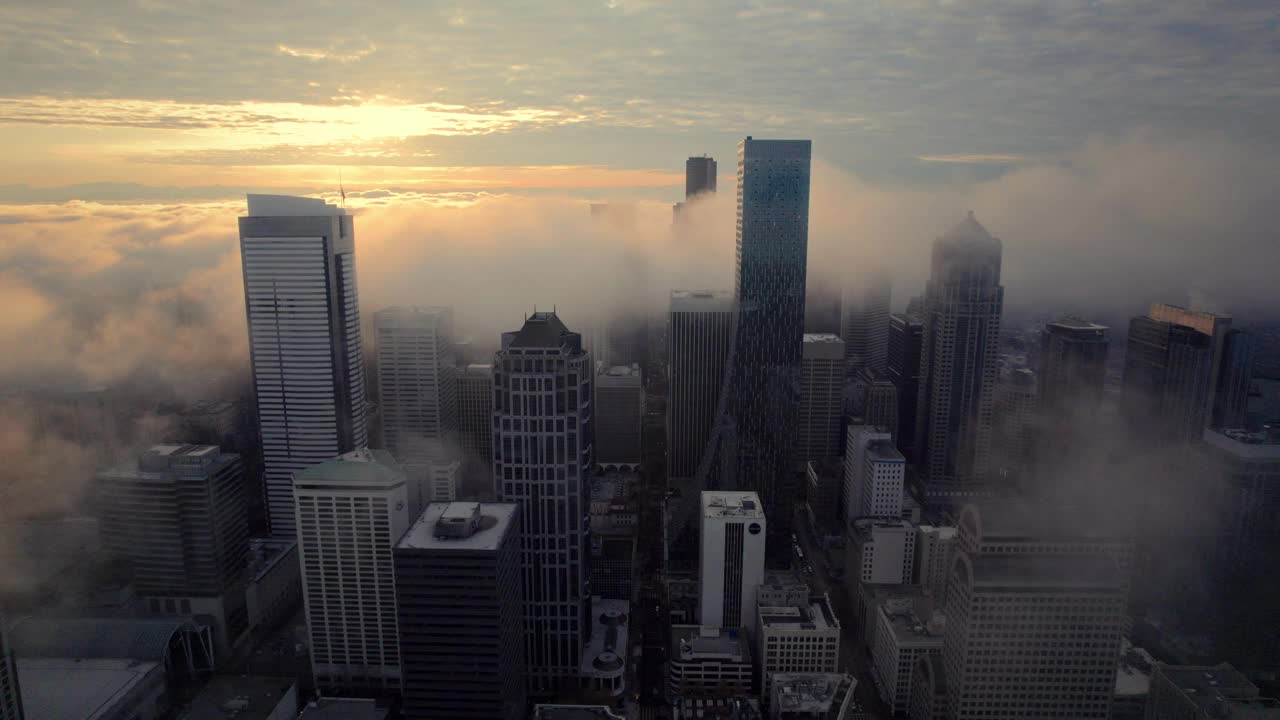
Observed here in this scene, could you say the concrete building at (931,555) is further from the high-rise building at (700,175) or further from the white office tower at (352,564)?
the high-rise building at (700,175)

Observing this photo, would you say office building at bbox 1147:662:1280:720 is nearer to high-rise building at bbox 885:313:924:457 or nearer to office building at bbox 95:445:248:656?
high-rise building at bbox 885:313:924:457

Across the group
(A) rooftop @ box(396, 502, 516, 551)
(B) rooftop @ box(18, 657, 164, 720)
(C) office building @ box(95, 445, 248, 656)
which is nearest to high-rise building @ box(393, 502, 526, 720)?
(A) rooftop @ box(396, 502, 516, 551)

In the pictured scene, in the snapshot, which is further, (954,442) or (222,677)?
(954,442)

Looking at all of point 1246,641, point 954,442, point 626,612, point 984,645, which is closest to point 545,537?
point 626,612

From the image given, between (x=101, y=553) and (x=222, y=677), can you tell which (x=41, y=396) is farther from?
(x=222, y=677)

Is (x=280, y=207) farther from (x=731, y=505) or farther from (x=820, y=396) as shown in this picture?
(x=820, y=396)

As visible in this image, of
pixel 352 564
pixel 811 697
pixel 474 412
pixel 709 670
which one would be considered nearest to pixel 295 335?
pixel 474 412
